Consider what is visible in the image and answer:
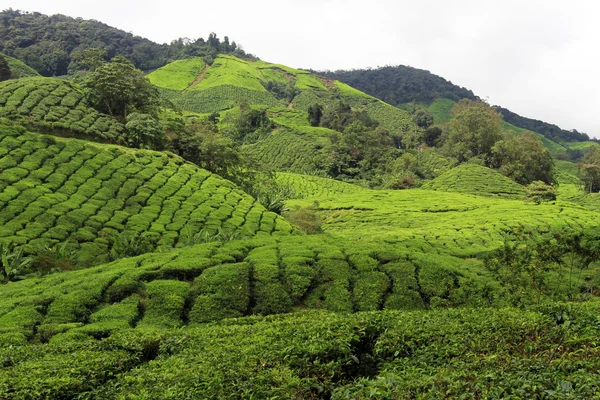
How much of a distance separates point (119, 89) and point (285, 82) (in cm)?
12760

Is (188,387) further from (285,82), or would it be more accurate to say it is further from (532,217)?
(285,82)

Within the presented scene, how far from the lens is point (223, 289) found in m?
15.4

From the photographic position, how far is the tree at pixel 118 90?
142 feet

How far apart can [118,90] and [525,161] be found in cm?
6711

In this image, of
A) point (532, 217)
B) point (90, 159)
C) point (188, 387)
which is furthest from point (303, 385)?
point (532, 217)

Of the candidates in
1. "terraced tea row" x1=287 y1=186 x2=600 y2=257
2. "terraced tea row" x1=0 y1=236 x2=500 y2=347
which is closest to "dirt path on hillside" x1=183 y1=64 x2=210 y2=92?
"terraced tea row" x1=287 y1=186 x2=600 y2=257

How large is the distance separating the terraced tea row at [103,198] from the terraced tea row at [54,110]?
2.90 meters

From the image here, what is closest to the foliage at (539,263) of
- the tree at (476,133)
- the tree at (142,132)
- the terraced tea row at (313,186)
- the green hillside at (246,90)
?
the tree at (142,132)

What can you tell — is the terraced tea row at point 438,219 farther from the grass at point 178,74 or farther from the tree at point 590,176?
the grass at point 178,74

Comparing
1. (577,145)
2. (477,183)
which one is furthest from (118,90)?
(577,145)

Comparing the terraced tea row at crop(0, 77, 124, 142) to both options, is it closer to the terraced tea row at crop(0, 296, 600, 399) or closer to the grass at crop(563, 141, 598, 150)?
the terraced tea row at crop(0, 296, 600, 399)

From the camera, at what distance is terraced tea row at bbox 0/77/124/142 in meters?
36.2

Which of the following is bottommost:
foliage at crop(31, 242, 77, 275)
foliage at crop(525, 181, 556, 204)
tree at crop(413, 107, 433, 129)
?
foliage at crop(31, 242, 77, 275)

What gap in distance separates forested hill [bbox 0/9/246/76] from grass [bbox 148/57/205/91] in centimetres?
868
